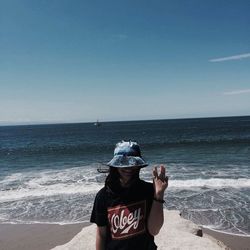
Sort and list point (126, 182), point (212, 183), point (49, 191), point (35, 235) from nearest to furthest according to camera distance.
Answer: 1. point (126, 182)
2. point (35, 235)
3. point (49, 191)
4. point (212, 183)

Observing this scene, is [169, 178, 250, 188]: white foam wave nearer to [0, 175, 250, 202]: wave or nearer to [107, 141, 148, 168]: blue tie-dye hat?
[0, 175, 250, 202]: wave

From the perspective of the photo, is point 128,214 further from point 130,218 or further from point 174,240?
point 174,240

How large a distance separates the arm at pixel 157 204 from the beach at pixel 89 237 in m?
5.07

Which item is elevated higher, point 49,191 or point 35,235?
point 49,191

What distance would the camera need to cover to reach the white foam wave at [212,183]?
60.7ft

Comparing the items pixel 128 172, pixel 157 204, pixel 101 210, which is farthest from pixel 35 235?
pixel 157 204

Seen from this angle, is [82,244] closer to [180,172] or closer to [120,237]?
[120,237]

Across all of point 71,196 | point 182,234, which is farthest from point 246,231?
point 71,196

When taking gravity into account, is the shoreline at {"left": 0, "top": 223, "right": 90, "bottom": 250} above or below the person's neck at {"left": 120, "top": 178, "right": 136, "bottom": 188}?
below

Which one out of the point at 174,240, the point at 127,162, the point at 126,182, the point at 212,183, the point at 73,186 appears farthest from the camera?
the point at 73,186

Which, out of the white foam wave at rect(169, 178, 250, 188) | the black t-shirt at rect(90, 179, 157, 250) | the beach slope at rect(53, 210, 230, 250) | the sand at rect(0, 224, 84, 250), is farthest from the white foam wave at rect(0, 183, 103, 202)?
the black t-shirt at rect(90, 179, 157, 250)

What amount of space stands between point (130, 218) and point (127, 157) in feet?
1.86

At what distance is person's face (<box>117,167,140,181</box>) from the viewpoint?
10.8ft

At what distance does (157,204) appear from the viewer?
317 cm
